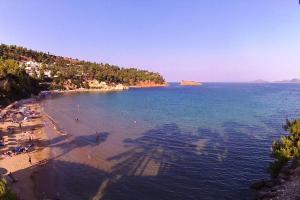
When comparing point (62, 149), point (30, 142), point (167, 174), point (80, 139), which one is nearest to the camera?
point (167, 174)

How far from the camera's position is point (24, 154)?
42.6 metres

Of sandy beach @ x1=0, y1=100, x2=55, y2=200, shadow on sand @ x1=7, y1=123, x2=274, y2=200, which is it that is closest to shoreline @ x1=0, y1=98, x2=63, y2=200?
sandy beach @ x1=0, y1=100, x2=55, y2=200

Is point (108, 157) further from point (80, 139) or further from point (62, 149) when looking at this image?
point (80, 139)

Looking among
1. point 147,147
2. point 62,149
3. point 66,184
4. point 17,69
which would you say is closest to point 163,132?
point 147,147

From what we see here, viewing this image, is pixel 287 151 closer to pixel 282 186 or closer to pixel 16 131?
pixel 282 186

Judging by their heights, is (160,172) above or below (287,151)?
below

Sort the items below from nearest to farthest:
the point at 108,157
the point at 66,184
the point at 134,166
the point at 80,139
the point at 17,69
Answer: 1. the point at 66,184
2. the point at 134,166
3. the point at 108,157
4. the point at 80,139
5. the point at 17,69

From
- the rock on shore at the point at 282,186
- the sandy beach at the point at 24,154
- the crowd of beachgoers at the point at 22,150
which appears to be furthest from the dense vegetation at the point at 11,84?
the rock on shore at the point at 282,186

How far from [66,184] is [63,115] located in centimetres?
5373

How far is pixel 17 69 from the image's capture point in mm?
110125

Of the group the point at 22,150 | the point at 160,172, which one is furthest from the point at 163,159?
the point at 22,150

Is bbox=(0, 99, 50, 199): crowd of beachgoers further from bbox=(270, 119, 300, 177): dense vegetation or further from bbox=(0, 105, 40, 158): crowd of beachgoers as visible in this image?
bbox=(270, 119, 300, 177): dense vegetation

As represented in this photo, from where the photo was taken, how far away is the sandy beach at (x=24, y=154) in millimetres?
31578

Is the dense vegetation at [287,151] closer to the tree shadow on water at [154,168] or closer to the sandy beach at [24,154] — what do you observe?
the tree shadow on water at [154,168]
